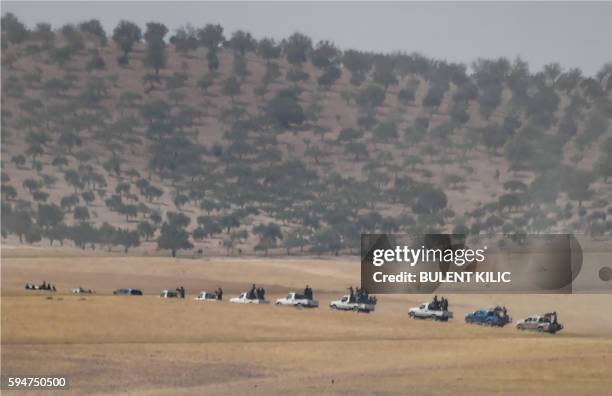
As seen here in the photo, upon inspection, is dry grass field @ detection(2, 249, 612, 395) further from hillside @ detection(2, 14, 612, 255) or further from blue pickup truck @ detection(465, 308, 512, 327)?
hillside @ detection(2, 14, 612, 255)

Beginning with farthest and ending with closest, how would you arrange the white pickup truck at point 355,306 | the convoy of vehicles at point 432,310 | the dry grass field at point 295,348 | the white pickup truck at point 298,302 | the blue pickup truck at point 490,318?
1. the white pickup truck at point 298,302
2. the white pickup truck at point 355,306
3. the blue pickup truck at point 490,318
4. the convoy of vehicles at point 432,310
5. the dry grass field at point 295,348

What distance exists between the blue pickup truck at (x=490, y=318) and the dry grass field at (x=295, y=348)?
2.79 ft

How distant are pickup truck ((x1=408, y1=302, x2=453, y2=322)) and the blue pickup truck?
92 cm

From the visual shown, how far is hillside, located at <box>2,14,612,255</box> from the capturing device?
5098 inches

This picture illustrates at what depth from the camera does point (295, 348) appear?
40469 millimetres

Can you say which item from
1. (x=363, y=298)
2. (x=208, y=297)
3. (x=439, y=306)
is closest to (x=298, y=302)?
(x=363, y=298)

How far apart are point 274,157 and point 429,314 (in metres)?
111

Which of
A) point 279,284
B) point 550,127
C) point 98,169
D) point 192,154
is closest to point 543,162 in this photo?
point 550,127

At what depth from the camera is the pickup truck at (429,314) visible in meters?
54.5

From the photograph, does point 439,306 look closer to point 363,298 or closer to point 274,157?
point 363,298

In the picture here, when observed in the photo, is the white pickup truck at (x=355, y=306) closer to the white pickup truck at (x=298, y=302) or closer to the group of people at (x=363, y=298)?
the group of people at (x=363, y=298)

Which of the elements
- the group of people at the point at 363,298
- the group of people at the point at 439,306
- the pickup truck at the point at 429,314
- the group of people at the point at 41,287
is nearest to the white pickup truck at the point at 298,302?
the group of people at the point at 363,298

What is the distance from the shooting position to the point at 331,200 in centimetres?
14500

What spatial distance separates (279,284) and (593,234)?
4554 centimetres
